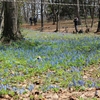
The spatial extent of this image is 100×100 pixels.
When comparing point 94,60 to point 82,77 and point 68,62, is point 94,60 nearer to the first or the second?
point 68,62

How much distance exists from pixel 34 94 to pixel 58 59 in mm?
3125

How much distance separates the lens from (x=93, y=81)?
230 inches

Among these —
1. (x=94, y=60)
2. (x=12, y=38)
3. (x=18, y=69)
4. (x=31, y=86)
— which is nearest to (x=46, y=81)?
(x=31, y=86)

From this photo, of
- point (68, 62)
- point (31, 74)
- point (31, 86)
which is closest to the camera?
point (31, 86)

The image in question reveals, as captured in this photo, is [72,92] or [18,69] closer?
[72,92]

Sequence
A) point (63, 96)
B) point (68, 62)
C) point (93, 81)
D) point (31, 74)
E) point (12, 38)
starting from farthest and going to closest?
point (12, 38), point (68, 62), point (31, 74), point (93, 81), point (63, 96)

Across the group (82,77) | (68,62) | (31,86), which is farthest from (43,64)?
(31,86)

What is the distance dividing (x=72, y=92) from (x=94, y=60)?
10.2ft

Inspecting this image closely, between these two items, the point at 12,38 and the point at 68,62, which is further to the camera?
the point at 12,38

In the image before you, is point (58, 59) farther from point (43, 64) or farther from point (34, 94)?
point (34, 94)

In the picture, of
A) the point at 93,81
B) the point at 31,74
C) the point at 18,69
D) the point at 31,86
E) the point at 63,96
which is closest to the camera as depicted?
the point at 63,96

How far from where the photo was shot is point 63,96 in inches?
194

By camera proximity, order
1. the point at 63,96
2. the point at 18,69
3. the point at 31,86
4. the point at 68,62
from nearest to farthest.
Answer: the point at 63,96, the point at 31,86, the point at 18,69, the point at 68,62

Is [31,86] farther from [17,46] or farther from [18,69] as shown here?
[17,46]
